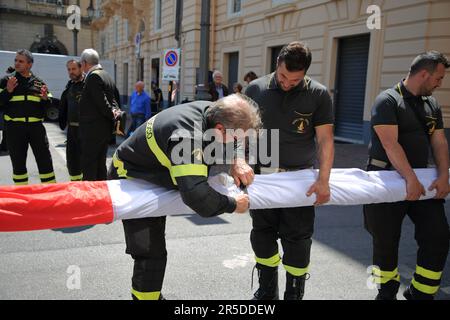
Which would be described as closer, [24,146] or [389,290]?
[389,290]

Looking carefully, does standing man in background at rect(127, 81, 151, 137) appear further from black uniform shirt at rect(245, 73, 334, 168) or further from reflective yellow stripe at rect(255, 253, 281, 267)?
reflective yellow stripe at rect(255, 253, 281, 267)

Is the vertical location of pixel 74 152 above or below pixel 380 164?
below

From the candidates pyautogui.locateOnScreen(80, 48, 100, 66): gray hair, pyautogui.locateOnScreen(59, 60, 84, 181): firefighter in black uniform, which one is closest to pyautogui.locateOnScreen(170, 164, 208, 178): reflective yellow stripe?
pyautogui.locateOnScreen(80, 48, 100, 66): gray hair

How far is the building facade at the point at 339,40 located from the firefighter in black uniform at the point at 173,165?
8281mm

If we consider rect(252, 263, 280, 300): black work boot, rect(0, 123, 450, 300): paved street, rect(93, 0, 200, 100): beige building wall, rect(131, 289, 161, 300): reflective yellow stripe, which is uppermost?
rect(93, 0, 200, 100): beige building wall

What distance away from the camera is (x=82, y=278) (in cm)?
350

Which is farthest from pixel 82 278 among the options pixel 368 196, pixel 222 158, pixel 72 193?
pixel 368 196

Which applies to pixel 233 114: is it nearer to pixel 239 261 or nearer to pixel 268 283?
pixel 268 283

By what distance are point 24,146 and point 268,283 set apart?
376cm

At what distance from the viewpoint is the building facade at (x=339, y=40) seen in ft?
30.9

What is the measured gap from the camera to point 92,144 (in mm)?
5180

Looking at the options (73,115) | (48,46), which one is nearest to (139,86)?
(73,115)

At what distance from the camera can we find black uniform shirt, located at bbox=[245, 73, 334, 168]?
2914 millimetres

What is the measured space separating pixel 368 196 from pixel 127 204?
1546mm
